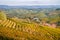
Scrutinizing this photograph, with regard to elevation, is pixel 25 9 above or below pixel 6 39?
below

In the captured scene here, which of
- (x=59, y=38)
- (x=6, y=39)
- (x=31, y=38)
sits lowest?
(x=59, y=38)

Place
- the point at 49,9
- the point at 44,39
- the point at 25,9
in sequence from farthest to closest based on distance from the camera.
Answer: the point at 49,9
the point at 25,9
the point at 44,39

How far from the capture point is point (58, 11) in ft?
132

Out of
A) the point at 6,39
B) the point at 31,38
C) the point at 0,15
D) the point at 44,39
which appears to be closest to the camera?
the point at 6,39

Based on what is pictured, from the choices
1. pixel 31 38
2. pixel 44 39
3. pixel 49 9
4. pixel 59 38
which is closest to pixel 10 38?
pixel 31 38

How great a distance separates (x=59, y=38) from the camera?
1569 cm

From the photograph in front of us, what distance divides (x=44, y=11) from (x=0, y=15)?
19.9 metres

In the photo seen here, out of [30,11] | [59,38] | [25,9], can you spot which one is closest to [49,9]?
[30,11]

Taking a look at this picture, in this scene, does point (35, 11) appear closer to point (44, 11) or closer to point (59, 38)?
point (44, 11)

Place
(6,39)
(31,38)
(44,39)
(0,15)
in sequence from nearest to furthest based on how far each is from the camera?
1. (6,39)
2. (31,38)
3. (44,39)
4. (0,15)

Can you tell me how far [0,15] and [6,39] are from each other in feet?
30.9

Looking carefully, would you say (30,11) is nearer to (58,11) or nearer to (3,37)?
(58,11)

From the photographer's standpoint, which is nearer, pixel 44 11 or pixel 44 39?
pixel 44 39

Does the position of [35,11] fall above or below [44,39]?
below
